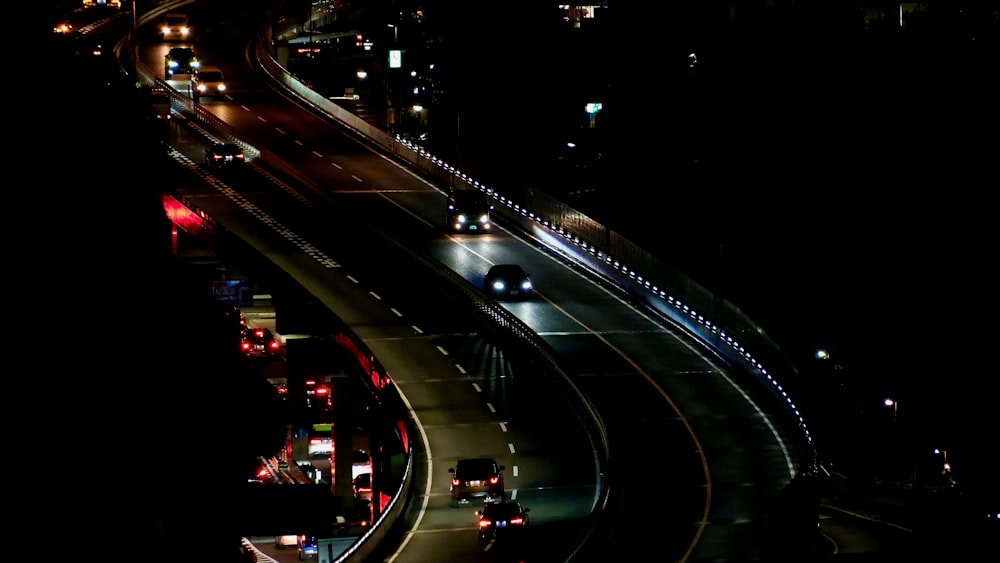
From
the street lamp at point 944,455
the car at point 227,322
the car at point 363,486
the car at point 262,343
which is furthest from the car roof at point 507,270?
the car at point 227,322

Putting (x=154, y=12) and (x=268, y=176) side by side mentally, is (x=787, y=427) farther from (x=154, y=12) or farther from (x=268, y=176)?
(x=154, y=12)

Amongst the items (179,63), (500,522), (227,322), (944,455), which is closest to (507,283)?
(944,455)

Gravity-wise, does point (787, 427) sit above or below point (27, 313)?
below

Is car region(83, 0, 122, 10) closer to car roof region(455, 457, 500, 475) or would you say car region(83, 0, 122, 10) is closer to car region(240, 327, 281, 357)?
car region(240, 327, 281, 357)

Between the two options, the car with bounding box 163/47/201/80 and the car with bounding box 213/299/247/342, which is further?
the car with bounding box 163/47/201/80

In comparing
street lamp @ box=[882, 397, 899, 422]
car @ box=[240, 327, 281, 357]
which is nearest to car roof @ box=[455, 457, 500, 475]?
street lamp @ box=[882, 397, 899, 422]

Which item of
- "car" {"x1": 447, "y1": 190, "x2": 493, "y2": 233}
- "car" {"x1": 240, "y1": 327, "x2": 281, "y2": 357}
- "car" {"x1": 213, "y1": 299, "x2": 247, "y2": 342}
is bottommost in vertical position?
"car" {"x1": 240, "y1": 327, "x2": 281, "y2": 357}

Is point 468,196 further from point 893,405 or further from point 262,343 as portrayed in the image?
point 893,405

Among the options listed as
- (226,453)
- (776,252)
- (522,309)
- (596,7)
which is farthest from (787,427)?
(596,7)

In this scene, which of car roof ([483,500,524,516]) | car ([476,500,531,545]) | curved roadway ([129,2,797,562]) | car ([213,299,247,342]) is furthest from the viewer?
curved roadway ([129,2,797,562])
